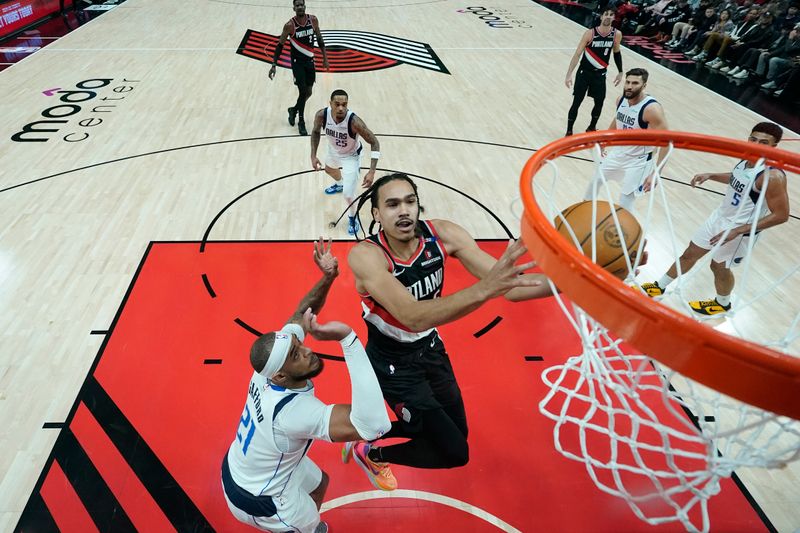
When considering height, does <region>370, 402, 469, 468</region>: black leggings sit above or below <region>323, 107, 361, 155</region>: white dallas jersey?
below

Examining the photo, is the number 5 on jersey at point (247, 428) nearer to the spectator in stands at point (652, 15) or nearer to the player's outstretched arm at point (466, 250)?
the player's outstretched arm at point (466, 250)

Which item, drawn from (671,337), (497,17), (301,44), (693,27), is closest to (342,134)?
(301,44)

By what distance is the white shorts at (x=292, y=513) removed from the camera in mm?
2322

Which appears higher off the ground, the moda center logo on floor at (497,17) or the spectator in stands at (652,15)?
the spectator in stands at (652,15)

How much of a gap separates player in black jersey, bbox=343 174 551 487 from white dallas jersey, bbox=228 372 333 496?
0.59 meters

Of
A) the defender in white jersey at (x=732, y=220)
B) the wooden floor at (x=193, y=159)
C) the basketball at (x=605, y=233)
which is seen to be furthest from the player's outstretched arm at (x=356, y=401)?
the defender in white jersey at (x=732, y=220)

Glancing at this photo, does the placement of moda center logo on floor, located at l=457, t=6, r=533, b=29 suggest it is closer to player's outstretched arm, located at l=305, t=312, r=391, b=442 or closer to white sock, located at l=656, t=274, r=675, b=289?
white sock, located at l=656, t=274, r=675, b=289

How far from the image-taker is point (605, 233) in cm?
217

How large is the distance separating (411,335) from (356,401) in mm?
763

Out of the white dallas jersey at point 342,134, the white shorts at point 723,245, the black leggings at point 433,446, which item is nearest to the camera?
the black leggings at point 433,446

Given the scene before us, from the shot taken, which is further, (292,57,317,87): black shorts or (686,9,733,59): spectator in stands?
(686,9,733,59): spectator in stands

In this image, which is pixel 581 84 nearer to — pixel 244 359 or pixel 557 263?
pixel 244 359

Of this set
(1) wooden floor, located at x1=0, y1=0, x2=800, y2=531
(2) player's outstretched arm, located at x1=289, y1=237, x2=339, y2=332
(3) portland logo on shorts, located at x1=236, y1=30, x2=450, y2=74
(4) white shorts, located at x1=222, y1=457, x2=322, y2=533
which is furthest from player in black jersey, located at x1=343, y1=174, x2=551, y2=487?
(3) portland logo on shorts, located at x1=236, y1=30, x2=450, y2=74

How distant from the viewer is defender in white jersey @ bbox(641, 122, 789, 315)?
11.4 feet
